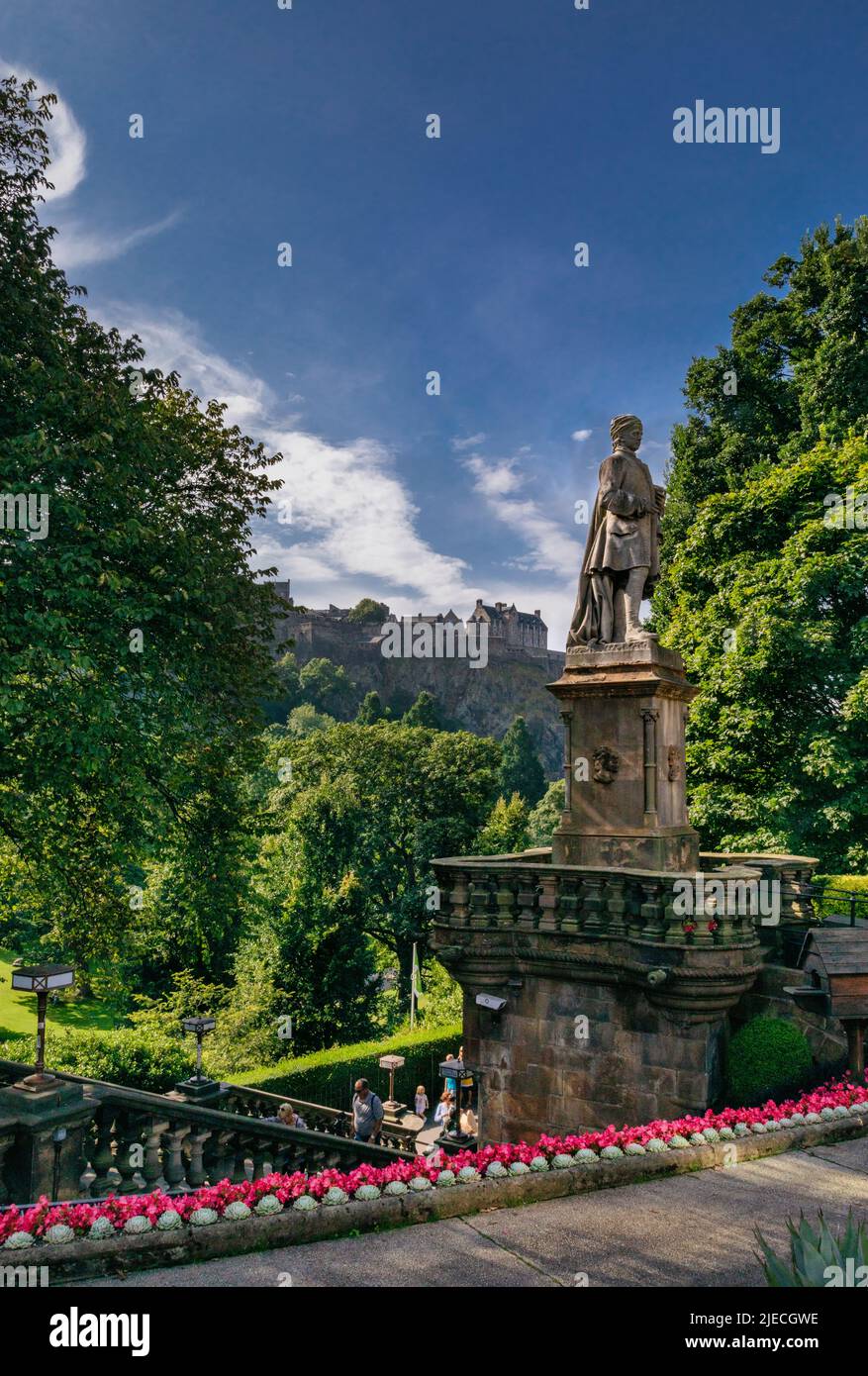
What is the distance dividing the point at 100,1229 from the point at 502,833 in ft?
115

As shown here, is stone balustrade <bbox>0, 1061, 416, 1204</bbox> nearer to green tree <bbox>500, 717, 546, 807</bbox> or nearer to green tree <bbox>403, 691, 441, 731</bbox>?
green tree <bbox>403, 691, 441, 731</bbox>

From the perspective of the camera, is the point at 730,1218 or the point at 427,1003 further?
the point at 427,1003

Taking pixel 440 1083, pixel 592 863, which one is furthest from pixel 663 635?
pixel 440 1083

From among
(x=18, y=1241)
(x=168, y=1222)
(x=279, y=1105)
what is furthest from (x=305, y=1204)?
(x=279, y=1105)

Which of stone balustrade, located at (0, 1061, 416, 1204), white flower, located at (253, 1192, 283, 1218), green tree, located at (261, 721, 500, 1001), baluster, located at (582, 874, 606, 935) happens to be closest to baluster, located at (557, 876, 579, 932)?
baluster, located at (582, 874, 606, 935)

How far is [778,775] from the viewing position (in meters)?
23.0

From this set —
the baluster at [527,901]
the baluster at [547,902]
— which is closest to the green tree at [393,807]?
the baluster at [527,901]

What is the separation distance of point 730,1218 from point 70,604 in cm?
1130

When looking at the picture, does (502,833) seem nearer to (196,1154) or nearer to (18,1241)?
(196,1154)

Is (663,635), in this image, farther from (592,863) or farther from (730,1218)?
(730,1218)

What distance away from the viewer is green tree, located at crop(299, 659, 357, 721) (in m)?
115

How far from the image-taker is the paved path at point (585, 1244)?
617 cm

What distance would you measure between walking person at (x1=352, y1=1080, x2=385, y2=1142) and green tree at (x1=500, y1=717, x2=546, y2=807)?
64.9 meters

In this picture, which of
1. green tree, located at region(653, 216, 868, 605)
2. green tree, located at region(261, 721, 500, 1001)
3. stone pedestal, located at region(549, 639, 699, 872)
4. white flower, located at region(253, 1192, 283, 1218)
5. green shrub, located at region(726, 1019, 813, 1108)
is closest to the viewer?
white flower, located at region(253, 1192, 283, 1218)
